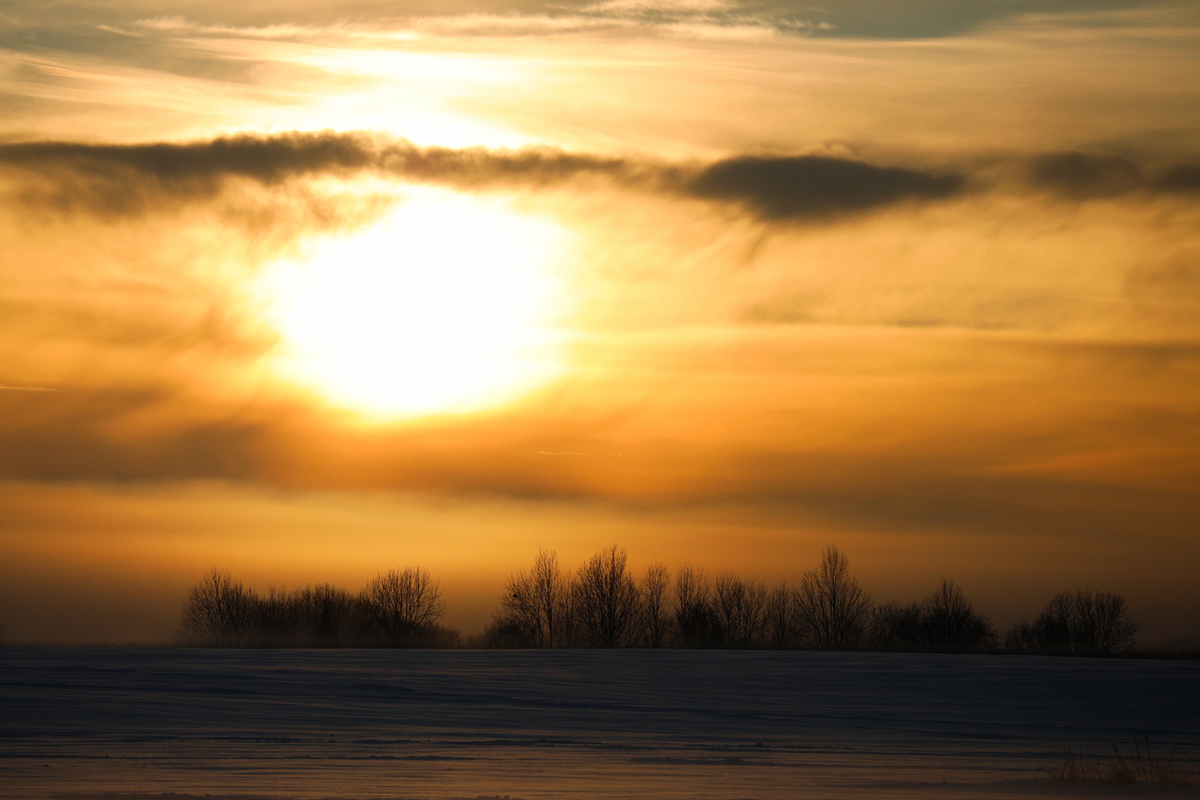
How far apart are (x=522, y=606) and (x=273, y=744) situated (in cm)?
7753

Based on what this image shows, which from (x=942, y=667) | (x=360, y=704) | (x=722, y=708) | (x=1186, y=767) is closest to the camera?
(x=1186, y=767)

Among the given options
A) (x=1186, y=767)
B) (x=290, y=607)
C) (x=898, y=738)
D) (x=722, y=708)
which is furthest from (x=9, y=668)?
(x=290, y=607)

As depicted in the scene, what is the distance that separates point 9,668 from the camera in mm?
39594

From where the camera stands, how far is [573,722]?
101 ft

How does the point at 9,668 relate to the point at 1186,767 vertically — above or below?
above

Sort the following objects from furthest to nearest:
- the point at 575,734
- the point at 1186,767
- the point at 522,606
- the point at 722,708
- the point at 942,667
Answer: the point at 522,606 → the point at 942,667 → the point at 722,708 → the point at 575,734 → the point at 1186,767

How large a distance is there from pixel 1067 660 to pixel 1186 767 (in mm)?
33951

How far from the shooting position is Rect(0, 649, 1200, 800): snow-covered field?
17734 millimetres

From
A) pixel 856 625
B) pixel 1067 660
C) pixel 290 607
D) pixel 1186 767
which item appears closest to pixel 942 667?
pixel 1067 660

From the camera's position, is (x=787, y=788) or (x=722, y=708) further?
(x=722, y=708)

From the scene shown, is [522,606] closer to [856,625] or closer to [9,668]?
[856,625]

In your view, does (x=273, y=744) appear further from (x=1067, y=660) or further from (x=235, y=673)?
(x=1067, y=660)

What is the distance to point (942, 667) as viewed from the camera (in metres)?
50.3

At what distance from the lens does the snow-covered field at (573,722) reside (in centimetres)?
1773
